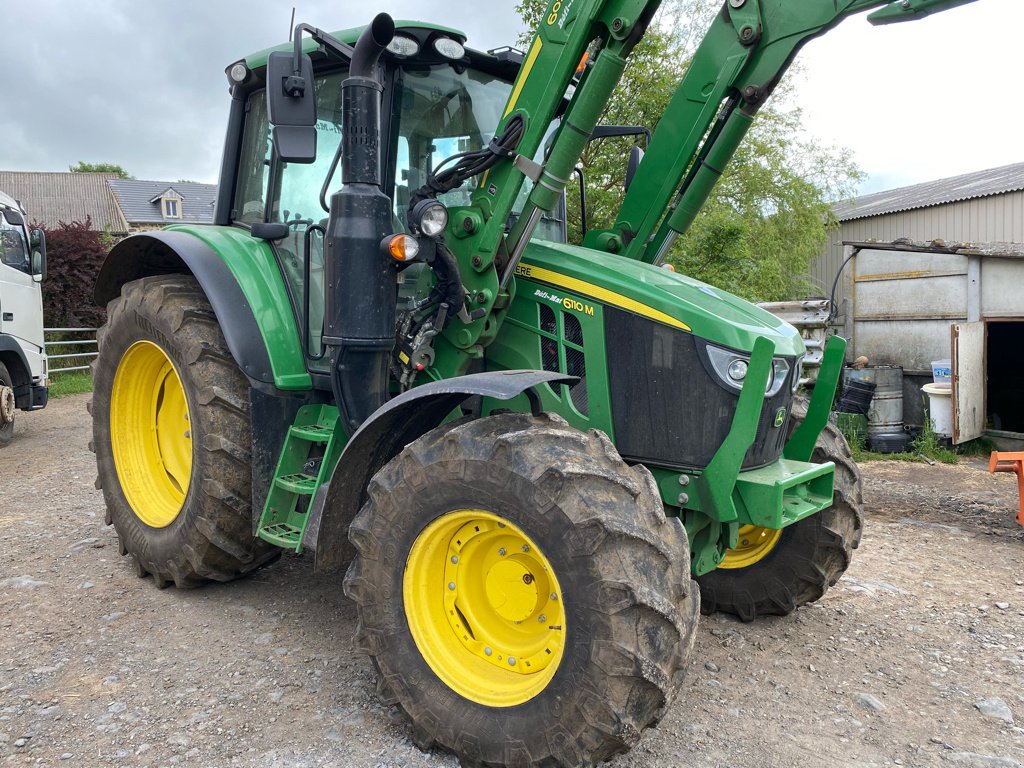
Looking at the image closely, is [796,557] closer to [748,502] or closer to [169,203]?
[748,502]

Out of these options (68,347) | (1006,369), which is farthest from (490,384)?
(68,347)

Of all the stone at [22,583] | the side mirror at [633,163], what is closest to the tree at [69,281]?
the stone at [22,583]

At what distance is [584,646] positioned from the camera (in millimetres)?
2447

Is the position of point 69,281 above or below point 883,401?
above

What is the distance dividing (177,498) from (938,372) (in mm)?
8223

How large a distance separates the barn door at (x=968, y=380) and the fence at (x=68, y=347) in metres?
13.5

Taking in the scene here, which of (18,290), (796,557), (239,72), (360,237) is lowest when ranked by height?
(796,557)

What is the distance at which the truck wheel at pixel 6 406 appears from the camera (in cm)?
838

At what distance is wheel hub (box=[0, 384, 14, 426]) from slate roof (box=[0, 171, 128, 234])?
111 ft

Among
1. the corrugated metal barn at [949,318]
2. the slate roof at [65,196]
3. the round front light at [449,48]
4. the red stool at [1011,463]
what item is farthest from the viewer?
the slate roof at [65,196]

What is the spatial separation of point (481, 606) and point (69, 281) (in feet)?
54.5

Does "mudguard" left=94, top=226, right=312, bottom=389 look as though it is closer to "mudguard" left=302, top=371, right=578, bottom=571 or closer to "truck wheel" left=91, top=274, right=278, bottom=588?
"truck wheel" left=91, top=274, right=278, bottom=588

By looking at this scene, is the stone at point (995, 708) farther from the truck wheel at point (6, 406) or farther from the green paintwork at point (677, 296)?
the truck wheel at point (6, 406)

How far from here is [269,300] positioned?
148 inches
